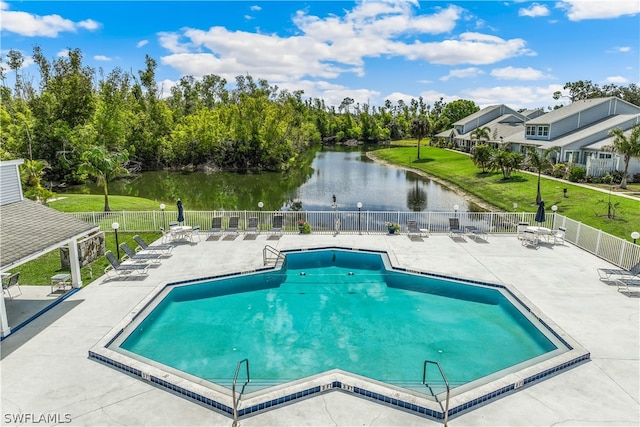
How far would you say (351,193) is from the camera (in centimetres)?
3712

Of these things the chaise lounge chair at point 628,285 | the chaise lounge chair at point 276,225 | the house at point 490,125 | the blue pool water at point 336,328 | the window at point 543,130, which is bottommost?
the blue pool water at point 336,328

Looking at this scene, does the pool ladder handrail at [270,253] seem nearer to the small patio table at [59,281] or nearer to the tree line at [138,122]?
the small patio table at [59,281]

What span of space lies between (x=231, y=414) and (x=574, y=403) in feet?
20.2

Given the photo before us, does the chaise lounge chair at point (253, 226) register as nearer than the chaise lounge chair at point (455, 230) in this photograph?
No

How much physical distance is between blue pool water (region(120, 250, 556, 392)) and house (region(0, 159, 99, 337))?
303 cm

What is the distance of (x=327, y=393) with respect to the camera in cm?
771

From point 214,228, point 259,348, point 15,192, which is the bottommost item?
point 259,348

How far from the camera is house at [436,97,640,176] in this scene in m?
32.6

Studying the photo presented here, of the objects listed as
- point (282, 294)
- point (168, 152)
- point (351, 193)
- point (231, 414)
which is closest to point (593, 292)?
point (282, 294)

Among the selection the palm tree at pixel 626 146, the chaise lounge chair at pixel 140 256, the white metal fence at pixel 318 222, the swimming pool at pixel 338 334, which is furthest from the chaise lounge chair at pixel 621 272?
the palm tree at pixel 626 146

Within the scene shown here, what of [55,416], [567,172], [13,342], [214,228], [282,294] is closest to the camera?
[55,416]

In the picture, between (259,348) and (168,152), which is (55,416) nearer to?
(259,348)

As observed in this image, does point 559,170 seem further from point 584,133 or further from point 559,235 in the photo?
point 559,235

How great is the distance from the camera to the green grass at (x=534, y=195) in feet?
76.3
